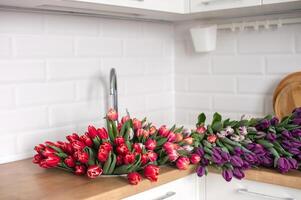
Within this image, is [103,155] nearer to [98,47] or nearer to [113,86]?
[113,86]

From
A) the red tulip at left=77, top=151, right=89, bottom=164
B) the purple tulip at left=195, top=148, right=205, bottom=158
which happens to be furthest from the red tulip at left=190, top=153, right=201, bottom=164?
the red tulip at left=77, top=151, right=89, bottom=164

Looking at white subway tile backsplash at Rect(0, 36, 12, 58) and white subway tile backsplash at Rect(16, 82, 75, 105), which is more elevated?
white subway tile backsplash at Rect(0, 36, 12, 58)

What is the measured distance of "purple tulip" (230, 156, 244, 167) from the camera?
60.1 inches

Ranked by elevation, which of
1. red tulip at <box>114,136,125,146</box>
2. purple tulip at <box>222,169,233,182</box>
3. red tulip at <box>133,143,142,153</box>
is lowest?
purple tulip at <box>222,169,233,182</box>

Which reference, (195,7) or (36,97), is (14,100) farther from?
(195,7)

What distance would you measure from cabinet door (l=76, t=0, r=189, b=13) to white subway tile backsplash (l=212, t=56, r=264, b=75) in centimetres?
37

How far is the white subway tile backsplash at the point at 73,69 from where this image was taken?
184cm

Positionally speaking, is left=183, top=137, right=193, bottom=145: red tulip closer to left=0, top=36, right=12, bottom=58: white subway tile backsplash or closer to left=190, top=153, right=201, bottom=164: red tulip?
left=190, top=153, right=201, bottom=164: red tulip

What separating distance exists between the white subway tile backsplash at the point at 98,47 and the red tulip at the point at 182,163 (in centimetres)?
68

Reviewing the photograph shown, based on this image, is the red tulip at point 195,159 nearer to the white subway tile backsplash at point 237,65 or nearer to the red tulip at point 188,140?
the red tulip at point 188,140

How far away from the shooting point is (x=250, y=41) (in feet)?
6.97

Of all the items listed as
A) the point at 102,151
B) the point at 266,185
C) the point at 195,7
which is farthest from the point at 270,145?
the point at 195,7

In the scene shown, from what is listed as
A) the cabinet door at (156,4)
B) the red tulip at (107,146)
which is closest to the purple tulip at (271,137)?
the red tulip at (107,146)

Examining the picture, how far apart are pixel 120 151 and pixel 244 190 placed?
468 mm
